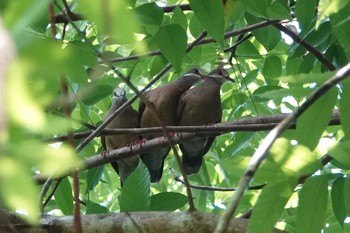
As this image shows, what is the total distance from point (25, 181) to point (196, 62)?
8.04 feet

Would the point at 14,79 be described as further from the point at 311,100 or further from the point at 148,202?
the point at 148,202

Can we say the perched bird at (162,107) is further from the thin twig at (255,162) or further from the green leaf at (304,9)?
the thin twig at (255,162)

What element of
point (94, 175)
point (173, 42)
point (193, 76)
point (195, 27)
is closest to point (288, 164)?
point (173, 42)

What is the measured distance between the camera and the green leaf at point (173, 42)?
6.56 ft

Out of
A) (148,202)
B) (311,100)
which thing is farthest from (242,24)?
(311,100)

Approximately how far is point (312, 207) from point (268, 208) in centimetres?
21

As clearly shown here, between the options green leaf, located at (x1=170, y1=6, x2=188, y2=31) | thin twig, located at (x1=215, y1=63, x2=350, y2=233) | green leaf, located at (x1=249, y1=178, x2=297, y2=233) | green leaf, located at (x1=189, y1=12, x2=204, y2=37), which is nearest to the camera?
thin twig, located at (x1=215, y1=63, x2=350, y2=233)

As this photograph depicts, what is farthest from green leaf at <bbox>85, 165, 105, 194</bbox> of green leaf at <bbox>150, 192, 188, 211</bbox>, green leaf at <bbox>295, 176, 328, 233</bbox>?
green leaf at <bbox>295, 176, 328, 233</bbox>

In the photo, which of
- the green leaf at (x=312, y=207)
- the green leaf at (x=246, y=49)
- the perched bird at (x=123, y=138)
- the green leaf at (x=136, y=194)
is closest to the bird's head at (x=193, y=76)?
the perched bird at (x=123, y=138)

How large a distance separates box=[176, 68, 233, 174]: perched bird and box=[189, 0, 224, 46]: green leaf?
7.60 feet

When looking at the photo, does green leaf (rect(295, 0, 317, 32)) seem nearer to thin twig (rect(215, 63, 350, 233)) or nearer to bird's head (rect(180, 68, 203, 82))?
thin twig (rect(215, 63, 350, 233))

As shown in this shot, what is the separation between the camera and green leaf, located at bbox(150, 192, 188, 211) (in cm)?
208

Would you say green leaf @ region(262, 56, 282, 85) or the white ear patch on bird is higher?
the white ear patch on bird

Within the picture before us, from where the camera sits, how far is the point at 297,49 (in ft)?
9.10
